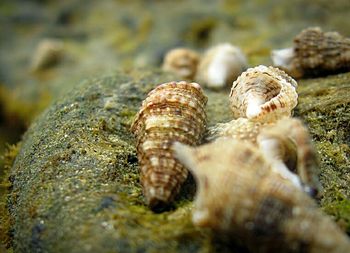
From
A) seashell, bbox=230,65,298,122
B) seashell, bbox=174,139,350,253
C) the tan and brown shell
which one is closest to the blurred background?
seashell, bbox=230,65,298,122

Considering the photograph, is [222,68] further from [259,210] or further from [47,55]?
[47,55]

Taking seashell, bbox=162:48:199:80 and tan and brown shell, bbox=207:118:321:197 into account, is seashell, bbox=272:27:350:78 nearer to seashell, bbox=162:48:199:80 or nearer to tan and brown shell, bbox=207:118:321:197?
seashell, bbox=162:48:199:80

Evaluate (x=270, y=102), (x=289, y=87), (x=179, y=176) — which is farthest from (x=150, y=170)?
(x=289, y=87)

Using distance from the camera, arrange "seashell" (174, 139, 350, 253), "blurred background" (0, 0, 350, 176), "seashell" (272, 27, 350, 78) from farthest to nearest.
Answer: "blurred background" (0, 0, 350, 176), "seashell" (272, 27, 350, 78), "seashell" (174, 139, 350, 253)

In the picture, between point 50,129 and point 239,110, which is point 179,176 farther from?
point 50,129

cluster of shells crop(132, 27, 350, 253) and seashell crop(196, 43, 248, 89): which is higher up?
seashell crop(196, 43, 248, 89)
